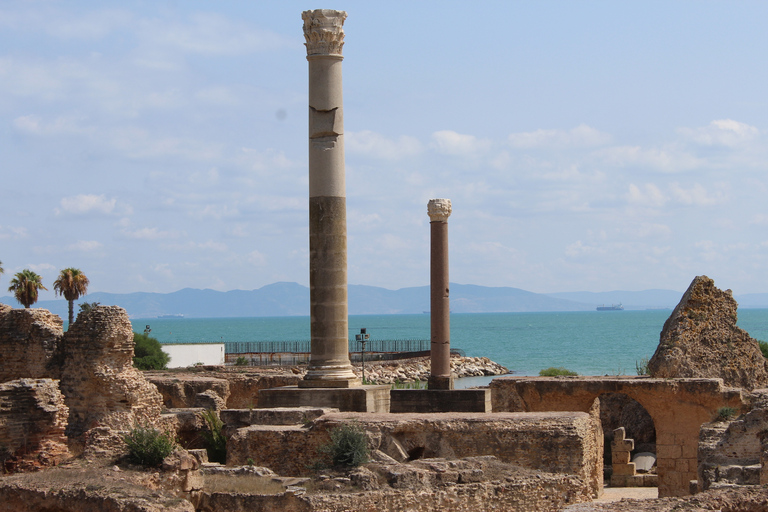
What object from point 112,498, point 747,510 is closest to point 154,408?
point 112,498

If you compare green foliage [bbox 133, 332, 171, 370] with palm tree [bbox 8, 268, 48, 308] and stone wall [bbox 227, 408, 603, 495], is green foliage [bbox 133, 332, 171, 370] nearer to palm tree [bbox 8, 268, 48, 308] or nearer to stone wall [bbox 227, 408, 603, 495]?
palm tree [bbox 8, 268, 48, 308]

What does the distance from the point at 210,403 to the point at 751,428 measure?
37.0ft

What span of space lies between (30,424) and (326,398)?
5156 mm

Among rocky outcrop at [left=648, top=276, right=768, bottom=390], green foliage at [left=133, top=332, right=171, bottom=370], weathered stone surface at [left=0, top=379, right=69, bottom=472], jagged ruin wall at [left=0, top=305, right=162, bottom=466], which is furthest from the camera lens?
green foliage at [left=133, top=332, right=171, bottom=370]

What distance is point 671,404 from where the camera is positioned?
71.6 ft

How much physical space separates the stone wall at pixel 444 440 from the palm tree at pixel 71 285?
3697 centimetres

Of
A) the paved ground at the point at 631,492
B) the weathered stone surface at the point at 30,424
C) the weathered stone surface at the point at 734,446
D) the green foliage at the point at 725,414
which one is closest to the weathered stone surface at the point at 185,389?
the weathered stone surface at the point at 30,424

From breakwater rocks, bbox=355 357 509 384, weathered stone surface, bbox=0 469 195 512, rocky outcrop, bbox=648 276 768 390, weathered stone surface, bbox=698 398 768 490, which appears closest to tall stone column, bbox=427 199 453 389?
rocky outcrop, bbox=648 276 768 390

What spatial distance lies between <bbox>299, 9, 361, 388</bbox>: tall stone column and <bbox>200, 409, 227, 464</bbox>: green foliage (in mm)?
1963

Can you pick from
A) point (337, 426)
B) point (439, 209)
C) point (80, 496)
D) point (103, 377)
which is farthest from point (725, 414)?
point (80, 496)

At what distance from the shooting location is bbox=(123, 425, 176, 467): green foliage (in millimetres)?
13758

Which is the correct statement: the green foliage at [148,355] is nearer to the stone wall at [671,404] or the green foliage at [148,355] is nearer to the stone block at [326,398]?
the stone wall at [671,404]

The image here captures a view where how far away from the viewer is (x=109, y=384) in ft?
58.4

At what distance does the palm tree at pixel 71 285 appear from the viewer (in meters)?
50.7
